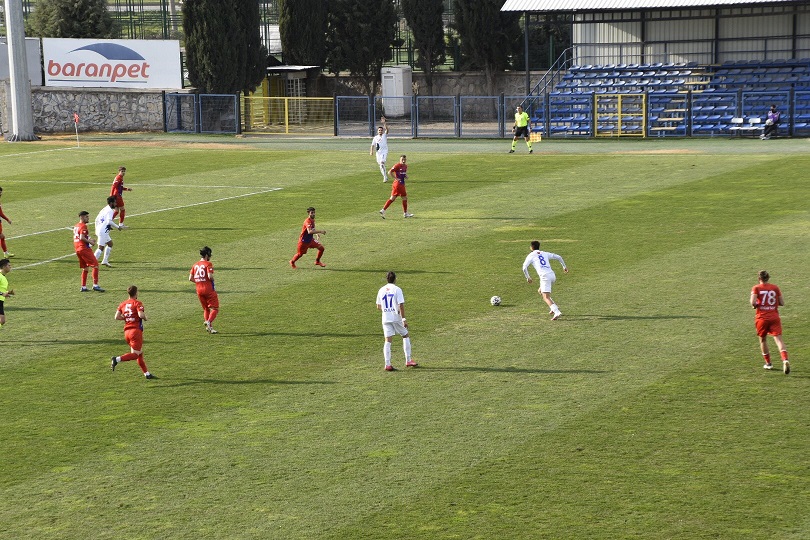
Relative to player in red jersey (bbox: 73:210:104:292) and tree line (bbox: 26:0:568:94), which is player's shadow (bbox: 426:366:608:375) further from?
tree line (bbox: 26:0:568:94)

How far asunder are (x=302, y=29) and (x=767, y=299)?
54883mm

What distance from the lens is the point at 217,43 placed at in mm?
61500

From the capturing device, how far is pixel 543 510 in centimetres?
1220

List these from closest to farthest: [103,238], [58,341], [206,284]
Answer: [206,284], [58,341], [103,238]

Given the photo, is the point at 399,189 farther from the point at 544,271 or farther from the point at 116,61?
the point at 116,61

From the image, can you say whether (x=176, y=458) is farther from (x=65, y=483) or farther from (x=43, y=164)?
(x=43, y=164)

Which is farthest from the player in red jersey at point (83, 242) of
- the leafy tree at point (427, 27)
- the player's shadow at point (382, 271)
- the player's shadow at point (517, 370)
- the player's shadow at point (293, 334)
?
the leafy tree at point (427, 27)

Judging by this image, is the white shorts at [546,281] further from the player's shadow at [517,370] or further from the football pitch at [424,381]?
the player's shadow at [517,370]

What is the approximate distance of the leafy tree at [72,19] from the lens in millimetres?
70125

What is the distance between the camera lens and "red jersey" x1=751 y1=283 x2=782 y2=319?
1652 cm

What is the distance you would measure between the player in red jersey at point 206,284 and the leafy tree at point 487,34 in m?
48.6

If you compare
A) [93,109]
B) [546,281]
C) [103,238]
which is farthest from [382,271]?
[93,109]

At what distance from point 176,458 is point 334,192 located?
2445cm

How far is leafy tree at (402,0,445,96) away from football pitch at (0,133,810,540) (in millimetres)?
35635
